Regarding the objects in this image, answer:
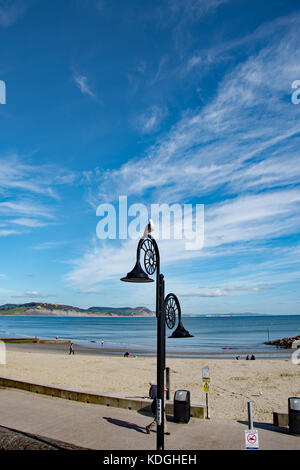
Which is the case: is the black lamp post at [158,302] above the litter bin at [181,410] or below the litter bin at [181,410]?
Result: above

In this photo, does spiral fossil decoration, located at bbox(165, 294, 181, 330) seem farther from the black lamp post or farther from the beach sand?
the beach sand

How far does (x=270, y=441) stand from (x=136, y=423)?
3.67 metres

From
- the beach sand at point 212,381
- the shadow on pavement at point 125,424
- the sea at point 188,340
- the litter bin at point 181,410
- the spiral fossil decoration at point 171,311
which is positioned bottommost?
the sea at point 188,340

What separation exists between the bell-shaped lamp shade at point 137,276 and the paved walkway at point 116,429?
394 centimetres

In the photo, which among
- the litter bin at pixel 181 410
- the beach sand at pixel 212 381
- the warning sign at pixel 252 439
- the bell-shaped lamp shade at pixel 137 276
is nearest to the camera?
the warning sign at pixel 252 439

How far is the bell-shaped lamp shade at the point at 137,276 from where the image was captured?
8.15 metres

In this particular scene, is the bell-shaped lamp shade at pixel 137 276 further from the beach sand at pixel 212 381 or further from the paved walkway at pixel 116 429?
the beach sand at pixel 212 381

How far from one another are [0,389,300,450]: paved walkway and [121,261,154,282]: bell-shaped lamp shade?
3.94 meters

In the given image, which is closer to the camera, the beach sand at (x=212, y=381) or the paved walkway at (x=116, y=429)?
the paved walkway at (x=116, y=429)

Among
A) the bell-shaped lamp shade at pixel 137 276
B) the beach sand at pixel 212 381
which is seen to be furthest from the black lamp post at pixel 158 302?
the beach sand at pixel 212 381

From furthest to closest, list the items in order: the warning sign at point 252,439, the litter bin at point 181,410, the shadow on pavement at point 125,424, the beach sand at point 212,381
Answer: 1. the beach sand at point 212,381
2. the litter bin at point 181,410
3. the shadow on pavement at point 125,424
4. the warning sign at point 252,439
